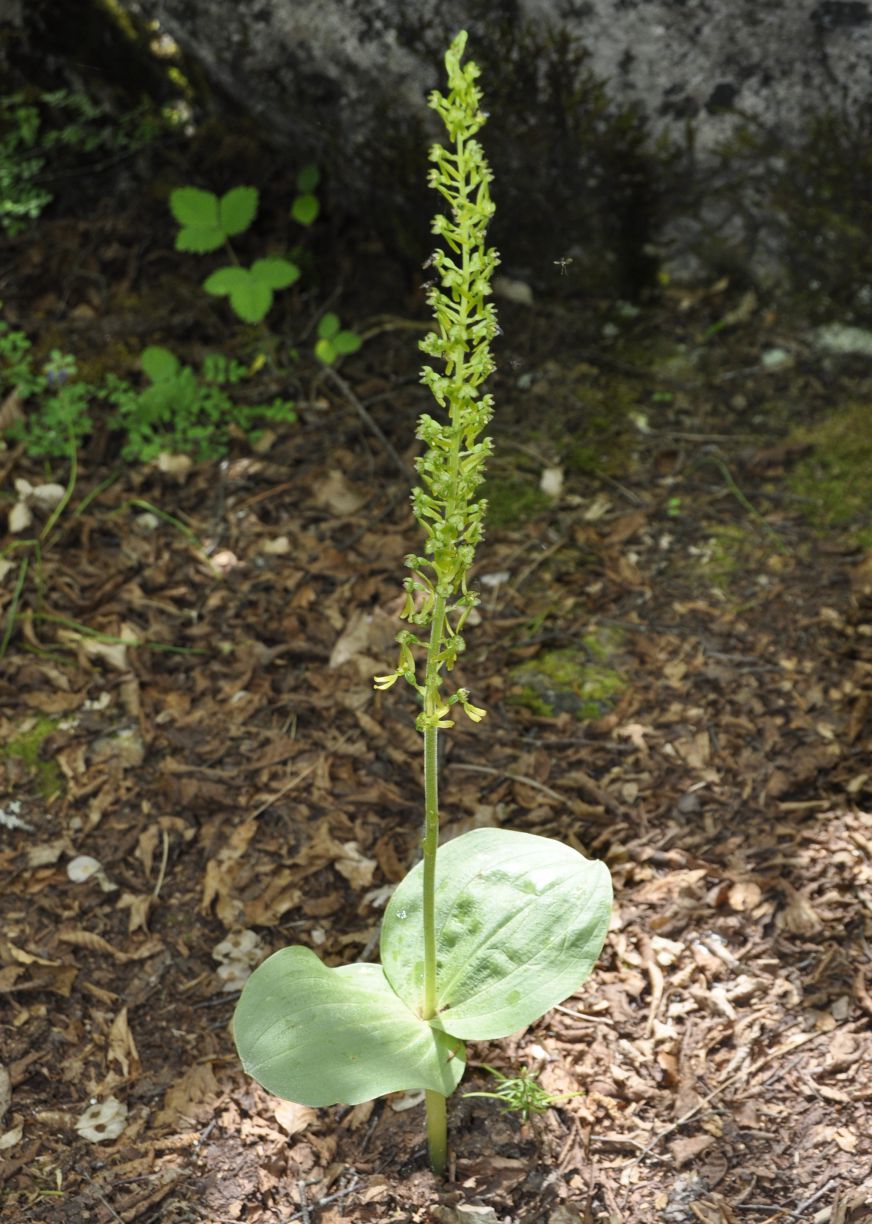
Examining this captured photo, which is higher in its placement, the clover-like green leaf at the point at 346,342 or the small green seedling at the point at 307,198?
the small green seedling at the point at 307,198

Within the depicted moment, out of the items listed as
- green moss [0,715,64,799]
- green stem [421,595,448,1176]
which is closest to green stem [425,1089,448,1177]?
green stem [421,595,448,1176]

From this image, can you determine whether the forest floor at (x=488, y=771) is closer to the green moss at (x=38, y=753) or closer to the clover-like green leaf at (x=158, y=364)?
the green moss at (x=38, y=753)

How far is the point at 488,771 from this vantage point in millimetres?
4371

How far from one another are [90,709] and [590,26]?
12.5 feet

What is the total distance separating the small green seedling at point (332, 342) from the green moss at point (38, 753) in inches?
91.7

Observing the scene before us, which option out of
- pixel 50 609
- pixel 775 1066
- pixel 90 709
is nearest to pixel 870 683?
pixel 775 1066

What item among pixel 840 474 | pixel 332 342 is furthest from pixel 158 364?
pixel 840 474

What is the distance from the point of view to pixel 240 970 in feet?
12.8

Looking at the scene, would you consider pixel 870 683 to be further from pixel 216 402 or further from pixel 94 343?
pixel 94 343

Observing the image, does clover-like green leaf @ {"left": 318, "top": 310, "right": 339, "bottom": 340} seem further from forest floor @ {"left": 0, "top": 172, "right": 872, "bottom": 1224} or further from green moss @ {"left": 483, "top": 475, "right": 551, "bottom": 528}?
green moss @ {"left": 483, "top": 475, "right": 551, "bottom": 528}

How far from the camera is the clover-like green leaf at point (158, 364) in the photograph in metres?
5.78

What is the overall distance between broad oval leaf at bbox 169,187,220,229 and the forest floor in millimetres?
569

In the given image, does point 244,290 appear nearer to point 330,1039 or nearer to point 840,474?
point 840,474

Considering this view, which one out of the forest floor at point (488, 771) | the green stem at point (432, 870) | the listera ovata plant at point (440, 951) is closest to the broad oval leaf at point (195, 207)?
the forest floor at point (488, 771)
